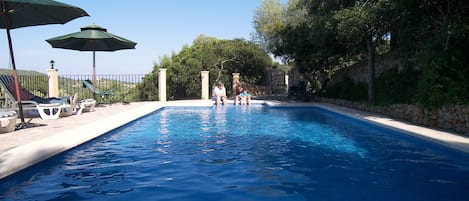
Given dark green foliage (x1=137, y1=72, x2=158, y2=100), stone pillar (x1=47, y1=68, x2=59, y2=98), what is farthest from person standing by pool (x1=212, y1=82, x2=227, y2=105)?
dark green foliage (x1=137, y1=72, x2=158, y2=100)

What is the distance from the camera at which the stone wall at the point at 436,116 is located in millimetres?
7438

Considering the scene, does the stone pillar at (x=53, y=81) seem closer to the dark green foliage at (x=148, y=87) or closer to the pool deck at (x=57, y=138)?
the pool deck at (x=57, y=138)

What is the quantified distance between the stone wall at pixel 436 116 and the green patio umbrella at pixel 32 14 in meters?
8.53

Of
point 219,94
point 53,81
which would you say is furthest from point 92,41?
point 219,94

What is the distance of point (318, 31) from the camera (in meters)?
13.7

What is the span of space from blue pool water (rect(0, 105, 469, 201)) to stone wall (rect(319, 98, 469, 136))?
43.3 inches

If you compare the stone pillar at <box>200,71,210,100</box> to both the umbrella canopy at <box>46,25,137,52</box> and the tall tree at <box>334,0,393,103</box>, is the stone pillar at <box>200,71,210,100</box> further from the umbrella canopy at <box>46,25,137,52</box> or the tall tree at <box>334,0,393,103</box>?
the tall tree at <box>334,0,393,103</box>

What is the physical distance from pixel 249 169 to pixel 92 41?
1040cm

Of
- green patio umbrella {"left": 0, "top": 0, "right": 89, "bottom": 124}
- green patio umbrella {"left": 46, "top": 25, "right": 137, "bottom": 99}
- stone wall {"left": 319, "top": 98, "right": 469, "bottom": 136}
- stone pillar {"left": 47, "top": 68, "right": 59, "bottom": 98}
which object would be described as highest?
green patio umbrella {"left": 46, "top": 25, "right": 137, "bottom": 99}

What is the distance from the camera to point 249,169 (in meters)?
5.23

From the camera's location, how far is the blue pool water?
13.7 ft

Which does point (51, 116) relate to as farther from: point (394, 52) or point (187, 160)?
point (394, 52)

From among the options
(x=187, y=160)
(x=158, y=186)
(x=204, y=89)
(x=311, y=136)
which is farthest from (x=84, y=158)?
(x=204, y=89)

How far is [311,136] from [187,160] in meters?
3.67
